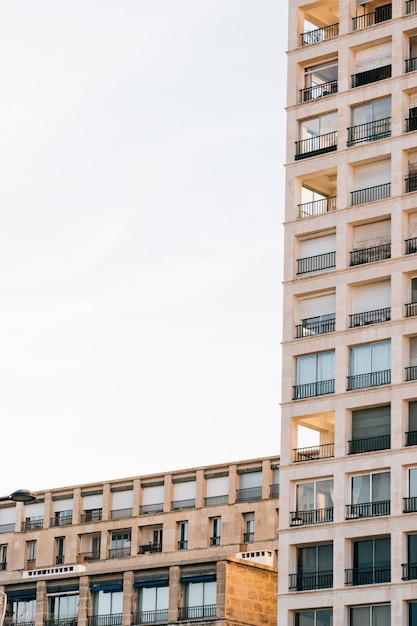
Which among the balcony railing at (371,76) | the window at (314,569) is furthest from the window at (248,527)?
the balcony railing at (371,76)

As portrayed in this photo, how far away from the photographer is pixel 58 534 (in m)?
110

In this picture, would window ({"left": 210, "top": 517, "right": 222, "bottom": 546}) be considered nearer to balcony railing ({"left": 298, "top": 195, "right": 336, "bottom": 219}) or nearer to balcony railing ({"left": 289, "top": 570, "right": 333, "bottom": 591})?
balcony railing ({"left": 298, "top": 195, "right": 336, "bottom": 219})

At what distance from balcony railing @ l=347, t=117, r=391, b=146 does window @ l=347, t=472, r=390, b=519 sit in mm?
16401

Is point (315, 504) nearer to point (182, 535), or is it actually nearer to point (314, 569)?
point (314, 569)

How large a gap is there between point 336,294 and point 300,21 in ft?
50.9

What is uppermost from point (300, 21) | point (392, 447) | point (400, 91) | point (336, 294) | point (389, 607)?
point (300, 21)

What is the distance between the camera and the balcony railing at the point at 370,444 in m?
68.4

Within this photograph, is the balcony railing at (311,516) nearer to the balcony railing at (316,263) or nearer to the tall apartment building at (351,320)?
the tall apartment building at (351,320)

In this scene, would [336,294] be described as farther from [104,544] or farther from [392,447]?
[104,544]

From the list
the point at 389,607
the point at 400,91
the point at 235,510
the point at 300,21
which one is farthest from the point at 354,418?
the point at 235,510

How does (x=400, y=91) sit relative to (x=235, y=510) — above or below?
above

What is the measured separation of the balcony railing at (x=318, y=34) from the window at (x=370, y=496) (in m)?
23.0

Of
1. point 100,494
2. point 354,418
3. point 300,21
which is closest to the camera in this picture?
point 354,418

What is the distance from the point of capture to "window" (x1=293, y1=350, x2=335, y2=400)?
233ft
